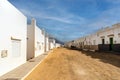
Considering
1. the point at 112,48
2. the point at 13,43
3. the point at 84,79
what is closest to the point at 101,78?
the point at 84,79

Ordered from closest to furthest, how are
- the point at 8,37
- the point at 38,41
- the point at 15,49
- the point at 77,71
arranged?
the point at 8,37, the point at 77,71, the point at 15,49, the point at 38,41

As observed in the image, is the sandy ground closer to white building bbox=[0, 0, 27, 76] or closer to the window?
white building bbox=[0, 0, 27, 76]

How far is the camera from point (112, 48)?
3806 cm

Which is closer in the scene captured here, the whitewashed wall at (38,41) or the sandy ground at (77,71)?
the sandy ground at (77,71)

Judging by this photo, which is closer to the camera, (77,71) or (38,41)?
(77,71)

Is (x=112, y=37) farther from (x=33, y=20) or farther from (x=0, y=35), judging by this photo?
(x=0, y=35)

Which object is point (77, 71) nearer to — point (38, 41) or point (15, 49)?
point (15, 49)

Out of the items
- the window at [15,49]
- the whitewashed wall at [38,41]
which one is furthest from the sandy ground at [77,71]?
the whitewashed wall at [38,41]

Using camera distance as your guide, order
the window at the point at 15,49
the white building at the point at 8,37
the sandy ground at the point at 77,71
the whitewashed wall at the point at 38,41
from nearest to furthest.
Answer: the sandy ground at the point at 77,71, the white building at the point at 8,37, the window at the point at 15,49, the whitewashed wall at the point at 38,41

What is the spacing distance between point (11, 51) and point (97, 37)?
38.2m

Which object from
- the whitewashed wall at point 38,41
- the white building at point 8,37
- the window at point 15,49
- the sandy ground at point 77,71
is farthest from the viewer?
the whitewashed wall at point 38,41

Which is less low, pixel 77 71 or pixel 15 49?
pixel 15 49

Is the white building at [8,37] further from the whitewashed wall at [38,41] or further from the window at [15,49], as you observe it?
the whitewashed wall at [38,41]

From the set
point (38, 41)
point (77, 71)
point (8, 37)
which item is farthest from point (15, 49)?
point (38, 41)
